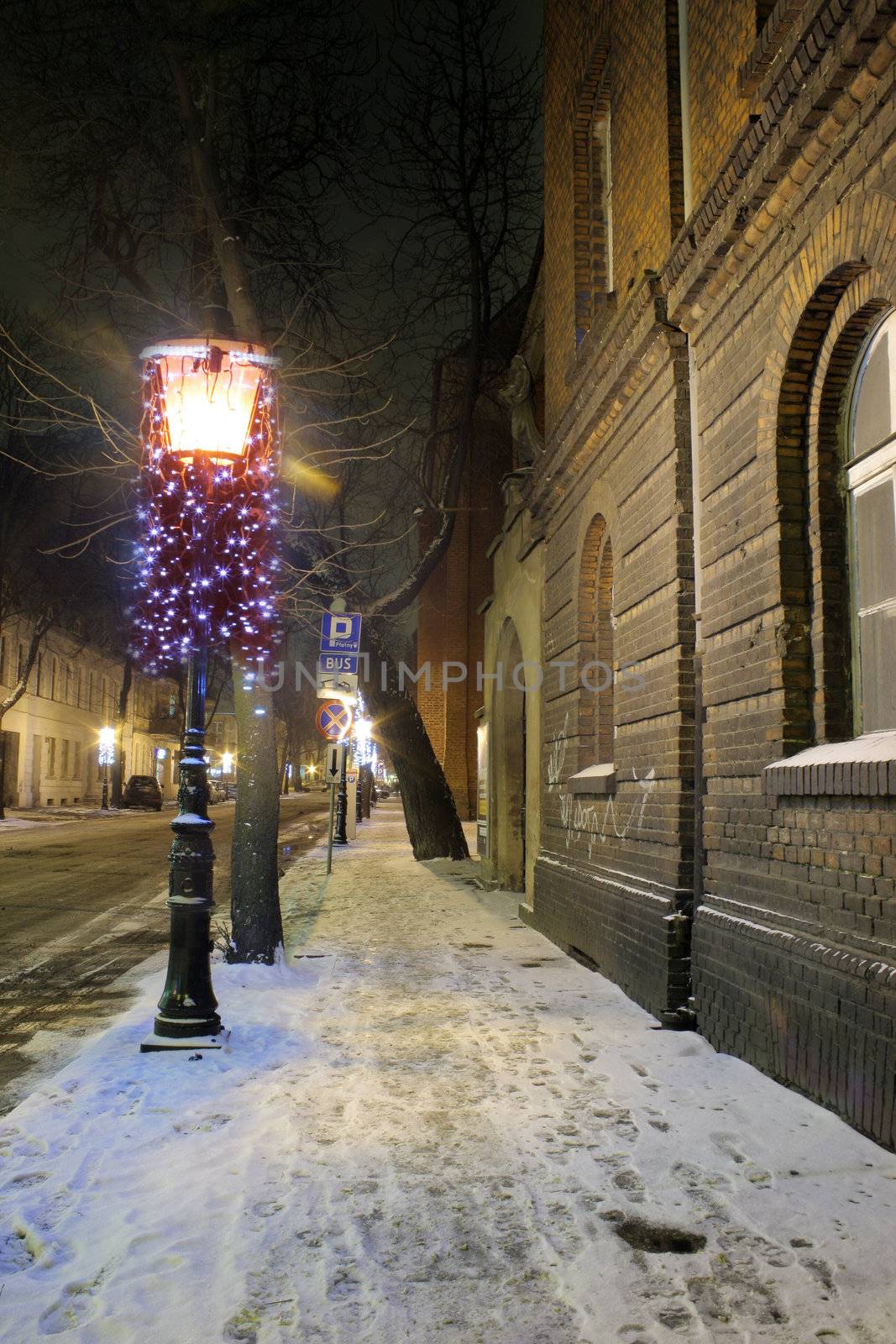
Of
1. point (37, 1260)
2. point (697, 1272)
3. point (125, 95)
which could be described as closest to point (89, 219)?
point (125, 95)

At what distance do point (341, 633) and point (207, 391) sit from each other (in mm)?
8200

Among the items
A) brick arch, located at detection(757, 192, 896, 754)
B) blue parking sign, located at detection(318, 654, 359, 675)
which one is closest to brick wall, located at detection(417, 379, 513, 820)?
blue parking sign, located at detection(318, 654, 359, 675)

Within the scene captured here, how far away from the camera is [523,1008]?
22.0ft

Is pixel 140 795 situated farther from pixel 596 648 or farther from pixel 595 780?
pixel 595 780

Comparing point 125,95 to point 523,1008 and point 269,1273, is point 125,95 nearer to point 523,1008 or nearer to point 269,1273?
point 523,1008

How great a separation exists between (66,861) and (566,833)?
1126 cm

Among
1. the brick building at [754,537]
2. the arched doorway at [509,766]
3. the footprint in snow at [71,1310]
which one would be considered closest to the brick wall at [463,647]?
the arched doorway at [509,766]

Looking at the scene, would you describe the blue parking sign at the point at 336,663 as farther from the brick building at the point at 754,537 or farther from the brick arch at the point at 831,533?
the brick arch at the point at 831,533

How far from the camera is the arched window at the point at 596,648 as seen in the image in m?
9.27

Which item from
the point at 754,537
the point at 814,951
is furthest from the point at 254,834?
the point at 814,951

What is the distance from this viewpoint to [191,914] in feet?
19.0

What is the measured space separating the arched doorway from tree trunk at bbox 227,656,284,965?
20.3 ft

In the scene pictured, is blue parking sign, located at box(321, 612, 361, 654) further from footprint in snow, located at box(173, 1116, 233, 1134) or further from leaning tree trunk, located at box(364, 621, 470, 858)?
footprint in snow, located at box(173, 1116, 233, 1134)

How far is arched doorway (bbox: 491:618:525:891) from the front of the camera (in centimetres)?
1435
